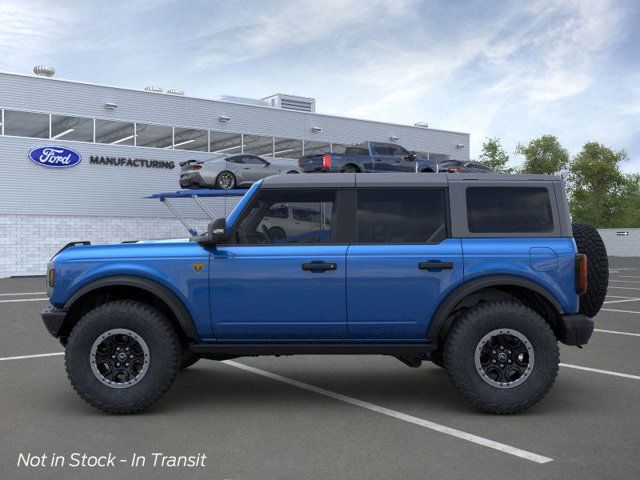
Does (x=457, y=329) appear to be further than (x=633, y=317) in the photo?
No

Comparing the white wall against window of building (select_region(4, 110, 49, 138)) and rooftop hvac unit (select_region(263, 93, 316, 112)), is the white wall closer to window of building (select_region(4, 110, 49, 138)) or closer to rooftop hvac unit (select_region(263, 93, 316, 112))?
window of building (select_region(4, 110, 49, 138))

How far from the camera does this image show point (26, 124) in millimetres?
28141

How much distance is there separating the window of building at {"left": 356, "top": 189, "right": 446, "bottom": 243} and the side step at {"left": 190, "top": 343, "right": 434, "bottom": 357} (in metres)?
0.87

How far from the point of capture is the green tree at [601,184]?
2921 inches

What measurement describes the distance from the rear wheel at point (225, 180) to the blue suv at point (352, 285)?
59.1 feet

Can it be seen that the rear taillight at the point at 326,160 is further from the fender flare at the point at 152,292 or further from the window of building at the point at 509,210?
the fender flare at the point at 152,292

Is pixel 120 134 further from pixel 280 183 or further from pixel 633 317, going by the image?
pixel 280 183

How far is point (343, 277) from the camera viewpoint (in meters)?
5.61

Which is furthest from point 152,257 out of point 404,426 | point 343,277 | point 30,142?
point 30,142

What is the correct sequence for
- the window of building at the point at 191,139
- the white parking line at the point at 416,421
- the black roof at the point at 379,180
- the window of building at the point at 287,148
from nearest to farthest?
the white parking line at the point at 416,421 < the black roof at the point at 379,180 < the window of building at the point at 191,139 < the window of building at the point at 287,148

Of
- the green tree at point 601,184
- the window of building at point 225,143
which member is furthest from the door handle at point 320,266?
the green tree at point 601,184

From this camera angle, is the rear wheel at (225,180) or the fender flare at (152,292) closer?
the fender flare at (152,292)

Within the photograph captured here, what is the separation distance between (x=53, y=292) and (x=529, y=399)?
3.97 meters

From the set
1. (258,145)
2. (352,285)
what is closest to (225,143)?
(258,145)
